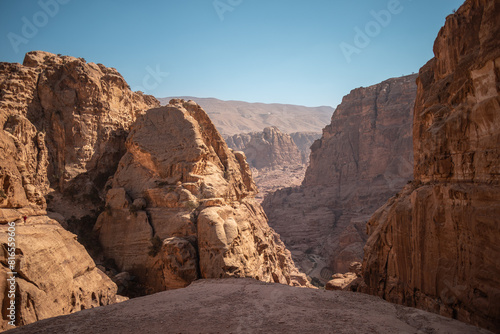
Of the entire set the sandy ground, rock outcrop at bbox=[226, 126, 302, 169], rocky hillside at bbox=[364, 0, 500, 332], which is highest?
rock outcrop at bbox=[226, 126, 302, 169]

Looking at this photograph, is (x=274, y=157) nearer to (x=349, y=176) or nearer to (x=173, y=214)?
(x=349, y=176)

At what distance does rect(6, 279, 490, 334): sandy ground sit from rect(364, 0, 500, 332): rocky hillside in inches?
93.6

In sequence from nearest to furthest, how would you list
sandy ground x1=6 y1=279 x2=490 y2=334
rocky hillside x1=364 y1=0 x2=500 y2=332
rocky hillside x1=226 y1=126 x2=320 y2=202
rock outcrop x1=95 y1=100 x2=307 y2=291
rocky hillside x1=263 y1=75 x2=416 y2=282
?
sandy ground x1=6 y1=279 x2=490 y2=334
rocky hillside x1=364 y1=0 x2=500 y2=332
rock outcrop x1=95 y1=100 x2=307 y2=291
rocky hillside x1=263 y1=75 x2=416 y2=282
rocky hillside x1=226 y1=126 x2=320 y2=202

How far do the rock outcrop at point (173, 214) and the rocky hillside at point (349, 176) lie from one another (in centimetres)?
2928

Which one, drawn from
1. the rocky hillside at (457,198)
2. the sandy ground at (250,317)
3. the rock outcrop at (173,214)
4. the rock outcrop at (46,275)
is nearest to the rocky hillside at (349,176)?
the rock outcrop at (173,214)

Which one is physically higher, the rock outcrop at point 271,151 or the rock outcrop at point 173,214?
the rock outcrop at point 271,151

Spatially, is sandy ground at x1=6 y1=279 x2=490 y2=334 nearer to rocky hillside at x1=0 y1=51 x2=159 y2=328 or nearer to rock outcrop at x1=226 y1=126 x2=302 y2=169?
rocky hillside at x1=0 y1=51 x2=159 y2=328

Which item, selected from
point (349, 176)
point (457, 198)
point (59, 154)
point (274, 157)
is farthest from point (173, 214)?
point (274, 157)

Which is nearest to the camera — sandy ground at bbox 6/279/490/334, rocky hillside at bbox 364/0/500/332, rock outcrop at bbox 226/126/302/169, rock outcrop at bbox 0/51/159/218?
sandy ground at bbox 6/279/490/334

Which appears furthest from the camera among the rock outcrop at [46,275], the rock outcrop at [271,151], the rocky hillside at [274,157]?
the rock outcrop at [271,151]

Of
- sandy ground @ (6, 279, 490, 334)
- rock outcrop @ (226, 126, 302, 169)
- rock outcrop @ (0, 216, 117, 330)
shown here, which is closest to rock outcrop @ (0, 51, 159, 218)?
rock outcrop @ (0, 216, 117, 330)

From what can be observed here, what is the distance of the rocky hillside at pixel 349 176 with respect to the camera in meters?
51.9

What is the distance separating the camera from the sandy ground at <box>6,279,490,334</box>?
24.1 ft

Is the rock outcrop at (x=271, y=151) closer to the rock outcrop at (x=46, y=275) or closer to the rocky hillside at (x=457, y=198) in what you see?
the rocky hillside at (x=457, y=198)
